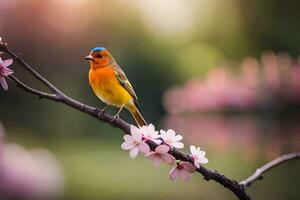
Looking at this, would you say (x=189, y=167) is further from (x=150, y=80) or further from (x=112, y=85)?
(x=150, y=80)

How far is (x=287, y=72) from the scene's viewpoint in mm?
2422

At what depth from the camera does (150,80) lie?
3428 millimetres

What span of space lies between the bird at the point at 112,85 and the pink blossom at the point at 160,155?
19cm

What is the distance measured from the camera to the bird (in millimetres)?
568

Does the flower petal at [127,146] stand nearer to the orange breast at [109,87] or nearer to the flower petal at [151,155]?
the flower petal at [151,155]

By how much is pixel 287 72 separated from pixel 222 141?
397 mm

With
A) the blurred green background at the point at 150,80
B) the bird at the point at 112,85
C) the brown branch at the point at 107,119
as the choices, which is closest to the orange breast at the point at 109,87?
the bird at the point at 112,85

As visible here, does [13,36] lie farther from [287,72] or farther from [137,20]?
[287,72]

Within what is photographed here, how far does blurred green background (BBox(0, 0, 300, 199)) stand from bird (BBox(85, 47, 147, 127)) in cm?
144

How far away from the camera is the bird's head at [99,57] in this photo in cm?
51

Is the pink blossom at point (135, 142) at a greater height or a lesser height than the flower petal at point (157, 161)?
greater

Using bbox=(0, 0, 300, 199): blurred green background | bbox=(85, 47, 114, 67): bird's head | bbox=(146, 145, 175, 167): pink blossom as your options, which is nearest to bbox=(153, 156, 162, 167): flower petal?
bbox=(146, 145, 175, 167): pink blossom

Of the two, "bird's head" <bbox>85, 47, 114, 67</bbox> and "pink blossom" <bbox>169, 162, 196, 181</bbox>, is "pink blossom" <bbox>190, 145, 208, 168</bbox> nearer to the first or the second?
"pink blossom" <bbox>169, 162, 196, 181</bbox>

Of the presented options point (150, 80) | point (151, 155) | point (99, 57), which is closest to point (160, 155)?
point (151, 155)
